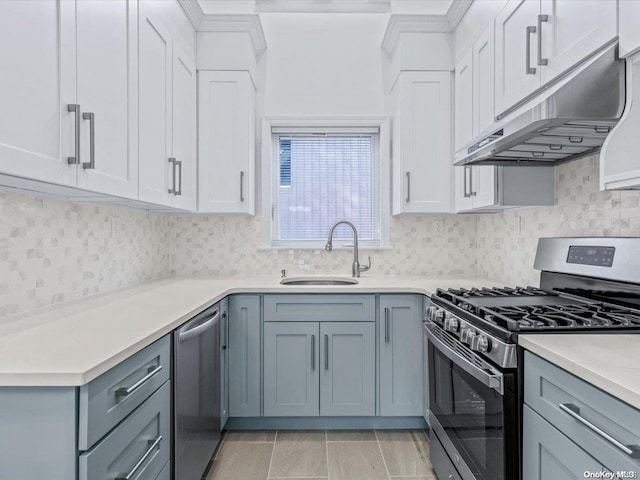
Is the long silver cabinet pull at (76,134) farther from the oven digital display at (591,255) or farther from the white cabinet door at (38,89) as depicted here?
the oven digital display at (591,255)

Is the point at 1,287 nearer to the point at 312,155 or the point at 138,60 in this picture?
the point at 138,60

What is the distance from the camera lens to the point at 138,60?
1795mm

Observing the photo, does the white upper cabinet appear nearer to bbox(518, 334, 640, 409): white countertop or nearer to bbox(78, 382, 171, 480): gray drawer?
bbox(78, 382, 171, 480): gray drawer

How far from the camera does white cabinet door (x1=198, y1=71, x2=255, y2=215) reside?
2.71 metres

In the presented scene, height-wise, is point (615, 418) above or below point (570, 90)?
below

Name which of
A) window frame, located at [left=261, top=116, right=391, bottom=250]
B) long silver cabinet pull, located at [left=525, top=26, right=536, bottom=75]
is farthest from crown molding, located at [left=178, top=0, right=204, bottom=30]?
long silver cabinet pull, located at [left=525, top=26, right=536, bottom=75]

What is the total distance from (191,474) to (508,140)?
186 centimetres

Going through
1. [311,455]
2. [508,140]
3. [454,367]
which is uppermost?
[508,140]

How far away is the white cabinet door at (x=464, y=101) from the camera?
94.5 inches

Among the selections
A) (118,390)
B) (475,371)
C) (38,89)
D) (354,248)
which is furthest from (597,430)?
(354,248)

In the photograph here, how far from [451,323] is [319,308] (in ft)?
3.09

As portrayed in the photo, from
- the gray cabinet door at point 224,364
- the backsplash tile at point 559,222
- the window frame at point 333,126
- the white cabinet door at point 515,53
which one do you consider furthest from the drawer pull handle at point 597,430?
the window frame at point 333,126

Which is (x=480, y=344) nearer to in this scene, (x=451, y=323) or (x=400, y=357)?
(x=451, y=323)

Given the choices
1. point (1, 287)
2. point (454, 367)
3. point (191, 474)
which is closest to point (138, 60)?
point (1, 287)
